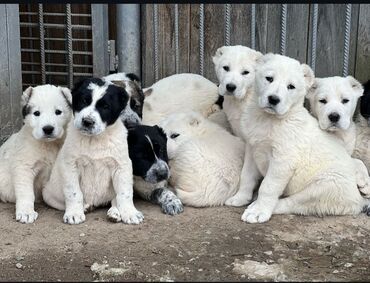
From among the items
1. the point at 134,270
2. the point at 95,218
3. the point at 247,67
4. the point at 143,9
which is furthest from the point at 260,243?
the point at 143,9

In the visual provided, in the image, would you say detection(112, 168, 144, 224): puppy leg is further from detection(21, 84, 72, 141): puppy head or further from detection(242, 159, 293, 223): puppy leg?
detection(242, 159, 293, 223): puppy leg

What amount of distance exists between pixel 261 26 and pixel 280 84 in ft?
8.12

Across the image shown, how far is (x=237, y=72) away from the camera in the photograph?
22.2 ft

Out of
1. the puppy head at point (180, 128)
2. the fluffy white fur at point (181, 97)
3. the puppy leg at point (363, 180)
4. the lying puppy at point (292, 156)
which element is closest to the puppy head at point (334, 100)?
the lying puppy at point (292, 156)

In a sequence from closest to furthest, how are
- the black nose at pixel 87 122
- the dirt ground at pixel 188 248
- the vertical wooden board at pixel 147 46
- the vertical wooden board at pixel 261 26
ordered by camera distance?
the dirt ground at pixel 188 248 < the black nose at pixel 87 122 < the vertical wooden board at pixel 261 26 < the vertical wooden board at pixel 147 46

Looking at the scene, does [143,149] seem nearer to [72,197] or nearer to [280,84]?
[72,197]

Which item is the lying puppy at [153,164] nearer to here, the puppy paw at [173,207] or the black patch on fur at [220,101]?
the puppy paw at [173,207]

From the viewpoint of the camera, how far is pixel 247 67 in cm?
676

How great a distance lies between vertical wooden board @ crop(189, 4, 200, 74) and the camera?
8.26 m

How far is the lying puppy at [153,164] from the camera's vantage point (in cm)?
610

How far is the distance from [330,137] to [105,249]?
247cm

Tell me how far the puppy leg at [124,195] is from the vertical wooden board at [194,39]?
292 centimetres

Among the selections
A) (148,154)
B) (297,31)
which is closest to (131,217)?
(148,154)

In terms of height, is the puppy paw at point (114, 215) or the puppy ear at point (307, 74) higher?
the puppy ear at point (307, 74)
